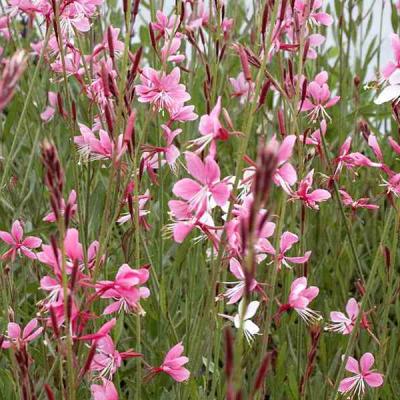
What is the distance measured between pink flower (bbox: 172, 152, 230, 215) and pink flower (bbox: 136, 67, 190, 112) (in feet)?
1.29

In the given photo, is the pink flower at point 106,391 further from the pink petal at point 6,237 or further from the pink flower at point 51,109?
the pink flower at point 51,109

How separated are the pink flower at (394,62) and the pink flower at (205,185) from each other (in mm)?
464

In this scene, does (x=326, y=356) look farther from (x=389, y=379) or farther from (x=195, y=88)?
(x=195, y=88)

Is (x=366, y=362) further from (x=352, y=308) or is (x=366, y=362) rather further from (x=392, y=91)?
(x=392, y=91)

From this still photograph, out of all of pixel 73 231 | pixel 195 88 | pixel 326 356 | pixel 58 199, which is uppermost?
pixel 58 199

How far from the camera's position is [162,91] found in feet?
4.34

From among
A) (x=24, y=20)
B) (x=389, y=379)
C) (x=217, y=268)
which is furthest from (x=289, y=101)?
(x=24, y=20)

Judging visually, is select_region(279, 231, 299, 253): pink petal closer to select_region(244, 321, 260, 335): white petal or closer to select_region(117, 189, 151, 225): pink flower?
select_region(244, 321, 260, 335): white petal

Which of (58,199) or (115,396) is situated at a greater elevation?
(58,199)

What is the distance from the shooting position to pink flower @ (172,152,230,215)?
36.1 inches

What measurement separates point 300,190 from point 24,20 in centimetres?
250


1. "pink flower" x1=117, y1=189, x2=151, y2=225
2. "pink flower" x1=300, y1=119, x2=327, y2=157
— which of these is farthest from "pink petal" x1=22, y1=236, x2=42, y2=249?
"pink flower" x1=300, y1=119, x2=327, y2=157

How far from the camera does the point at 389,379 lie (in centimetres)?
163

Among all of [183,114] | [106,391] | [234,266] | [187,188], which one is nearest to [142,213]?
[183,114]
